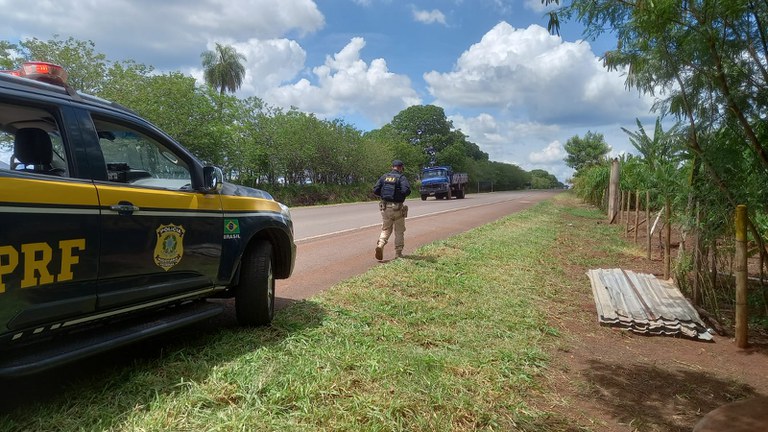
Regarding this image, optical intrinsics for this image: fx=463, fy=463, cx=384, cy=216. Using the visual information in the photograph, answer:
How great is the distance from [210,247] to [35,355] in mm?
1374

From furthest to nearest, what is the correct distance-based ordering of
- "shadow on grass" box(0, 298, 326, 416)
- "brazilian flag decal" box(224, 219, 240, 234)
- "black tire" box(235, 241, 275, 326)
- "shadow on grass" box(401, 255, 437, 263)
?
"shadow on grass" box(401, 255, 437, 263) → "black tire" box(235, 241, 275, 326) → "brazilian flag decal" box(224, 219, 240, 234) → "shadow on grass" box(0, 298, 326, 416)

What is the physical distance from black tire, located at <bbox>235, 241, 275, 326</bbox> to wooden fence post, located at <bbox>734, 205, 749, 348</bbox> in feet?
16.6

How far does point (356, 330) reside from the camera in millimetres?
4398

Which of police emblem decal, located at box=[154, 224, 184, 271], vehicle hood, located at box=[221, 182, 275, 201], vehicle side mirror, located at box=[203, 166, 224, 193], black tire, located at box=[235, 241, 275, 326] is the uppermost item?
vehicle side mirror, located at box=[203, 166, 224, 193]

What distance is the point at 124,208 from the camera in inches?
117

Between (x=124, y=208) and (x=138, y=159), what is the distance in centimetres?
68

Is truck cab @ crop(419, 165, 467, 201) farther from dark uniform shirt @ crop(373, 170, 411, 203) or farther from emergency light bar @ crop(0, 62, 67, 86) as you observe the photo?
emergency light bar @ crop(0, 62, 67, 86)

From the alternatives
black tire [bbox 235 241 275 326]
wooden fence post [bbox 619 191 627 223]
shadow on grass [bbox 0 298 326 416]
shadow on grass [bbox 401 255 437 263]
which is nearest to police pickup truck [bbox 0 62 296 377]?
black tire [bbox 235 241 275 326]

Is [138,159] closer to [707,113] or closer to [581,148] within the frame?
[707,113]

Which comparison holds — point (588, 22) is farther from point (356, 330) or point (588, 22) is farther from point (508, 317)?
point (356, 330)

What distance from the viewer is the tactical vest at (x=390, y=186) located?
8289 millimetres

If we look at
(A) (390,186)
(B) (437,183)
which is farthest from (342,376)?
(B) (437,183)

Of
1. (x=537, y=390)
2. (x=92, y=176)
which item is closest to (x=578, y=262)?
(x=537, y=390)

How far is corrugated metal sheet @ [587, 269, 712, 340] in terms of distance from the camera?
18.0ft
